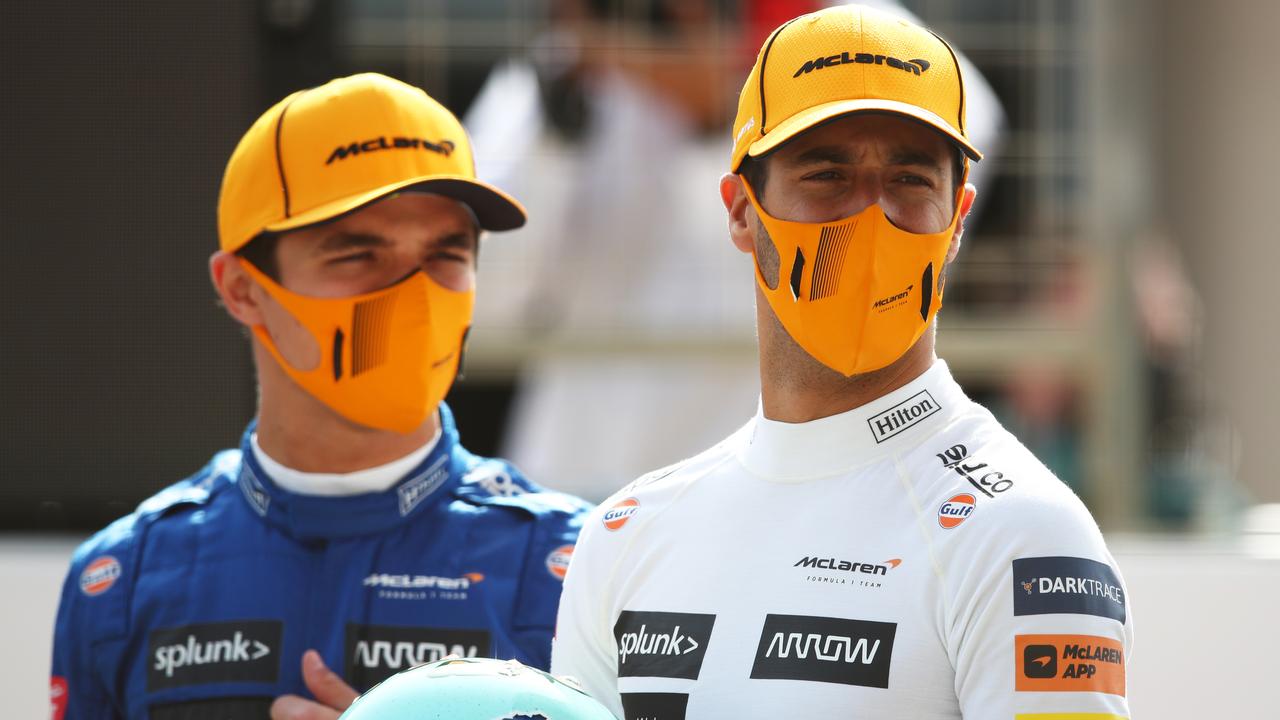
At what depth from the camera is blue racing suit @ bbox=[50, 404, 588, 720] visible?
2.94 m

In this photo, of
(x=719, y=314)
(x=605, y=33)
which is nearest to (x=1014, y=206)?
(x=719, y=314)

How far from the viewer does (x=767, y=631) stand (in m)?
2.32

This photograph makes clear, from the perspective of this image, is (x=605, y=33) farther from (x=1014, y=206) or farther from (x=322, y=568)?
(x=322, y=568)

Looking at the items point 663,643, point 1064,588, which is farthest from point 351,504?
point 1064,588

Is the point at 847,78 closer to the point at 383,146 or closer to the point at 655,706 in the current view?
the point at 655,706

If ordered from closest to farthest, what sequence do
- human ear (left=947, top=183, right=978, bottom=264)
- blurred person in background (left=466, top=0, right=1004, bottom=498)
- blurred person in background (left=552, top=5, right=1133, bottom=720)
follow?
blurred person in background (left=552, top=5, right=1133, bottom=720) < human ear (left=947, top=183, right=978, bottom=264) < blurred person in background (left=466, top=0, right=1004, bottom=498)

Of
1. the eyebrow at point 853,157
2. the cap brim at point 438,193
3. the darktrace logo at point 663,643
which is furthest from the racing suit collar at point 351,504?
the eyebrow at point 853,157

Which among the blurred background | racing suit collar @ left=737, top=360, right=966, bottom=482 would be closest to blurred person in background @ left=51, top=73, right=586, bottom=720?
racing suit collar @ left=737, top=360, right=966, bottom=482

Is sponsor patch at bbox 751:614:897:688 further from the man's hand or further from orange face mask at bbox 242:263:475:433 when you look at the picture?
orange face mask at bbox 242:263:475:433

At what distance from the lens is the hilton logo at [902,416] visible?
7.91 feet

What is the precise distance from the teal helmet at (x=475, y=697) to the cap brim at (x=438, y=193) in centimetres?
109

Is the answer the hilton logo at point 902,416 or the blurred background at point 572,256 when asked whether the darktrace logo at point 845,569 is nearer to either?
the hilton logo at point 902,416

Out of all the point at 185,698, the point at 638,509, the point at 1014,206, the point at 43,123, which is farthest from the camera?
the point at 1014,206

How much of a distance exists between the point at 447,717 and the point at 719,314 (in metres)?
3.62
